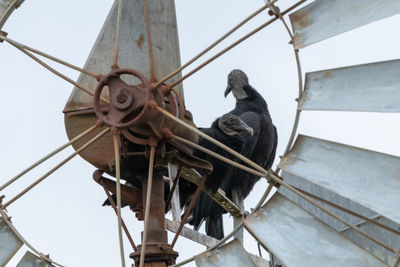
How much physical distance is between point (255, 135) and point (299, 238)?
7198 millimetres

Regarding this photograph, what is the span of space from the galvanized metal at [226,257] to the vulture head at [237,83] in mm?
8352

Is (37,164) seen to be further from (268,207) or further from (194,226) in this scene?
(194,226)

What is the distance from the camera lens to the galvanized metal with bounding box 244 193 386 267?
19.6 feet

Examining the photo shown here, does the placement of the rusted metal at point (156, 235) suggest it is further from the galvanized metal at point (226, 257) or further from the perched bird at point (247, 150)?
the perched bird at point (247, 150)

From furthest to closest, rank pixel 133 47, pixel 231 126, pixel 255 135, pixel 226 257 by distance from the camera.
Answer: pixel 255 135 → pixel 231 126 → pixel 133 47 → pixel 226 257

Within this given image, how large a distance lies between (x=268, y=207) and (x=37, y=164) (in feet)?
5.06

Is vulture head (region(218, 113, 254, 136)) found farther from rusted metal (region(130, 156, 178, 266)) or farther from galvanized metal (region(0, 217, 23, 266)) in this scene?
galvanized metal (region(0, 217, 23, 266))

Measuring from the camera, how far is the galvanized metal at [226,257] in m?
6.26

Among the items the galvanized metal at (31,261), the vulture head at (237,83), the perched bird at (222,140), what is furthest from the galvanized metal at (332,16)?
the vulture head at (237,83)

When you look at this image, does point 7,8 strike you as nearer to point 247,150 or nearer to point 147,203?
point 147,203

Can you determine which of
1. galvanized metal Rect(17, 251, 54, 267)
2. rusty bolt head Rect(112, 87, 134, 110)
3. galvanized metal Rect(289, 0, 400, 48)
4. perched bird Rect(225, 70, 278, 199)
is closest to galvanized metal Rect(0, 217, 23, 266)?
galvanized metal Rect(17, 251, 54, 267)

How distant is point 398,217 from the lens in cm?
572

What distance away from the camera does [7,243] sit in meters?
6.64

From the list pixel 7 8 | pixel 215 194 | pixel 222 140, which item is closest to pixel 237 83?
pixel 222 140
